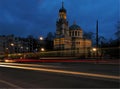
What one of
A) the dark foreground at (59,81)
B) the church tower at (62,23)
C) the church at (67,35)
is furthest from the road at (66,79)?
the church tower at (62,23)

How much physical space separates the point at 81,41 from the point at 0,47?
70619 mm

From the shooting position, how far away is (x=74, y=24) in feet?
463

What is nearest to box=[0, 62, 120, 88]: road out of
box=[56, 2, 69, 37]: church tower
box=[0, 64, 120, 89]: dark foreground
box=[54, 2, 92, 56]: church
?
box=[0, 64, 120, 89]: dark foreground

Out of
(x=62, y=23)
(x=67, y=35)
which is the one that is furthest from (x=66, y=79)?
(x=62, y=23)

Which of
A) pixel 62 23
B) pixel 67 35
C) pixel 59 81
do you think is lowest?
pixel 59 81

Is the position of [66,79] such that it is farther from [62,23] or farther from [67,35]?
[62,23]

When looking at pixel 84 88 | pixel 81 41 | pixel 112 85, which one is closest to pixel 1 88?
pixel 84 88

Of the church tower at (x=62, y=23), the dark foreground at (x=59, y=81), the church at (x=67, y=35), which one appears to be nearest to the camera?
the dark foreground at (x=59, y=81)

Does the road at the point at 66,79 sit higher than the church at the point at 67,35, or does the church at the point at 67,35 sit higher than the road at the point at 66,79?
the church at the point at 67,35

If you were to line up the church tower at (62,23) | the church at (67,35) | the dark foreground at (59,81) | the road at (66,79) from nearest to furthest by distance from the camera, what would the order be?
1. the dark foreground at (59,81)
2. the road at (66,79)
3. the church at (67,35)
4. the church tower at (62,23)

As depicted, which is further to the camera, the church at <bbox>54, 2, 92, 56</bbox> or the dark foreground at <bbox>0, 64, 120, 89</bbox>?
the church at <bbox>54, 2, 92, 56</bbox>

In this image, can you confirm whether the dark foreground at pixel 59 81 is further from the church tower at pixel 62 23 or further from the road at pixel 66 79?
the church tower at pixel 62 23

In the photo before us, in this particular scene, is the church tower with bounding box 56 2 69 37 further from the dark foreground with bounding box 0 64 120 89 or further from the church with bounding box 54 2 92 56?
the dark foreground with bounding box 0 64 120 89

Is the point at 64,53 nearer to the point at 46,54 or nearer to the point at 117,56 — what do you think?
the point at 46,54
